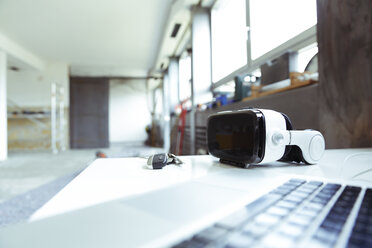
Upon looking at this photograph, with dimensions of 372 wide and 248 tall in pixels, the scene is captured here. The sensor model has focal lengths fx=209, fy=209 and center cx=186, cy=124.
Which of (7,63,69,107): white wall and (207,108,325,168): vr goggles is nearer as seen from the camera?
(207,108,325,168): vr goggles

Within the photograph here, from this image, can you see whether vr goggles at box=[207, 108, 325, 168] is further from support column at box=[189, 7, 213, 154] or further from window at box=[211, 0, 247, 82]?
support column at box=[189, 7, 213, 154]

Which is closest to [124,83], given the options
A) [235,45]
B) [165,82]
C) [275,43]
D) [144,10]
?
[165,82]

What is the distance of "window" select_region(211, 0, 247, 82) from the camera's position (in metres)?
1.98

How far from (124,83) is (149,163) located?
265 inches

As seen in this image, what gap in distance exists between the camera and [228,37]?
2342 mm

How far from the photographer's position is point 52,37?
393cm

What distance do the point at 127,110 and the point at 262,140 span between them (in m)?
6.88

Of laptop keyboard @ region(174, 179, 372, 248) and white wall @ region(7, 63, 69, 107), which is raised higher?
white wall @ region(7, 63, 69, 107)

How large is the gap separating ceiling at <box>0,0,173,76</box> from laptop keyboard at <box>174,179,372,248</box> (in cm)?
317

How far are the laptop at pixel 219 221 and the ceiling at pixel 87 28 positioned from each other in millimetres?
3127

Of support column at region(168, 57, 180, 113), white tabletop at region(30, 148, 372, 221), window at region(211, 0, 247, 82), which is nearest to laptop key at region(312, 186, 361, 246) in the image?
white tabletop at region(30, 148, 372, 221)

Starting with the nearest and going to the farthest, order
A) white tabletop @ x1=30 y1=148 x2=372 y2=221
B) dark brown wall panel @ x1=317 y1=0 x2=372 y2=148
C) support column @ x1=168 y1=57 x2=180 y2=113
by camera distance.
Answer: white tabletop @ x1=30 y1=148 x2=372 y2=221
dark brown wall panel @ x1=317 y1=0 x2=372 y2=148
support column @ x1=168 y1=57 x2=180 y2=113

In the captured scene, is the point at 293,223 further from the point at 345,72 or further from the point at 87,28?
the point at 87,28

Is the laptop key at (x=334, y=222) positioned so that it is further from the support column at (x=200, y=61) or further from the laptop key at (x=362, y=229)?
the support column at (x=200, y=61)
